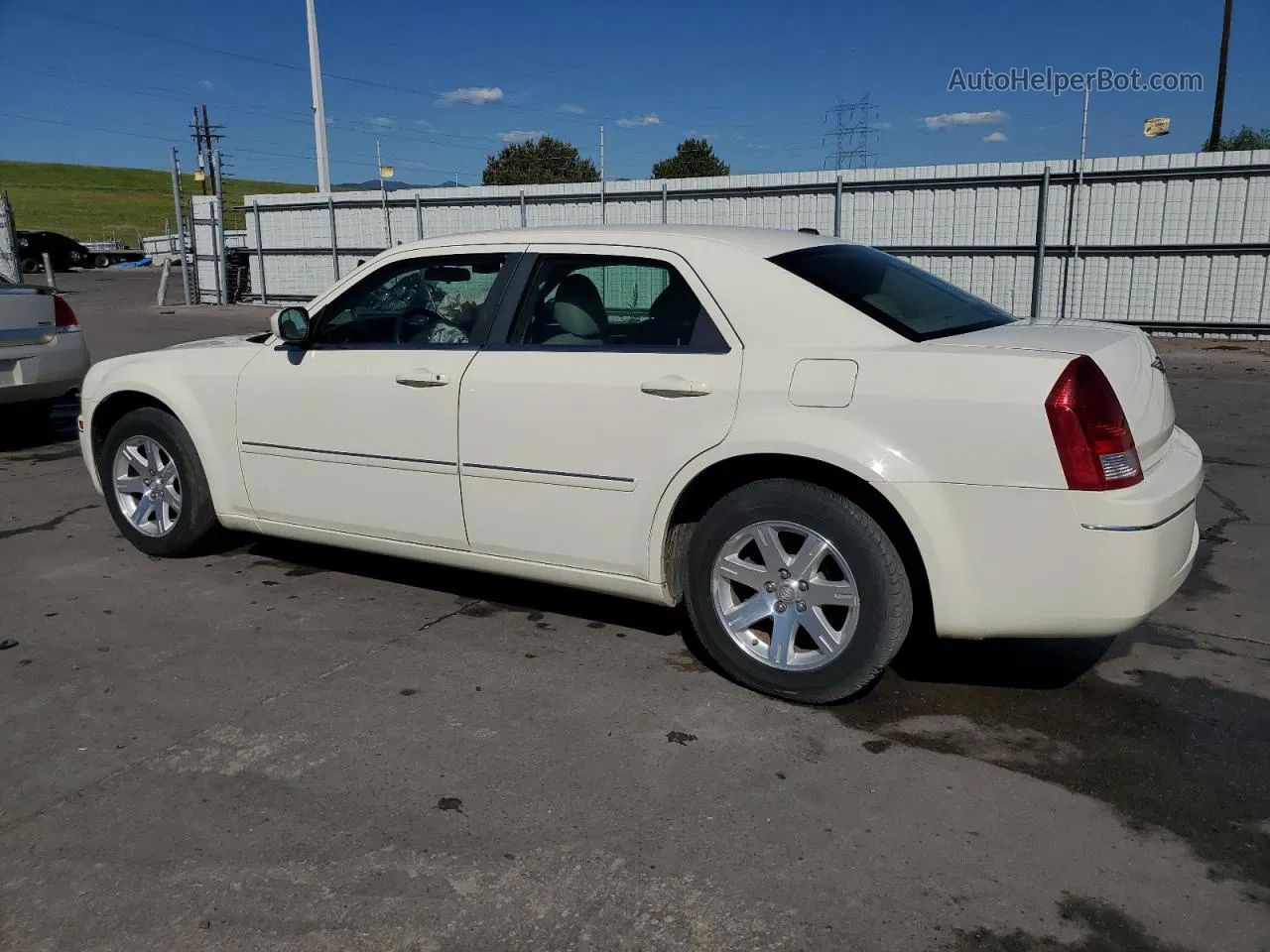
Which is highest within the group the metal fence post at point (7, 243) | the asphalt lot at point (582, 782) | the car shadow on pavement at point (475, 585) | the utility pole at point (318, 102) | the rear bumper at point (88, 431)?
the utility pole at point (318, 102)

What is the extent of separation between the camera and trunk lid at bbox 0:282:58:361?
774cm

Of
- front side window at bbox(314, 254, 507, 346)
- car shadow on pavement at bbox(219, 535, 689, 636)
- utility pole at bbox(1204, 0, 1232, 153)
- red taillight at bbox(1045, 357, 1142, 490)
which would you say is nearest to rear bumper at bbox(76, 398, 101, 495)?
car shadow on pavement at bbox(219, 535, 689, 636)

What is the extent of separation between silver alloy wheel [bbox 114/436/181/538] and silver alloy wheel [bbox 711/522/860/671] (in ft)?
9.73

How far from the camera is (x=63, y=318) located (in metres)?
8.32

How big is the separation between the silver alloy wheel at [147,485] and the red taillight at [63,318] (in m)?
3.64

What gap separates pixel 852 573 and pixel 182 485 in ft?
11.1

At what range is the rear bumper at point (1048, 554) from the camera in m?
3.07

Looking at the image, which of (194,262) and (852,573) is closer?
(852,573)

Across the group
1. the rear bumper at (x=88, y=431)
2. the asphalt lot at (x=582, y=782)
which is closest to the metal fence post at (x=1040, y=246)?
the asphalt lot at (x=582, y=782)

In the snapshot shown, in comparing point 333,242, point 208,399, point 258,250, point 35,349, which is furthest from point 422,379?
point 258,250

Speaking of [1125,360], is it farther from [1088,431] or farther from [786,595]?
[786,595]

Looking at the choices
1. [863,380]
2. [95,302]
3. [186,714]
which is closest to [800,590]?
[863,380]

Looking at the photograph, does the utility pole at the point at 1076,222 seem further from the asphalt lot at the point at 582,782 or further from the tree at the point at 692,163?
the tree at the point at 692,163

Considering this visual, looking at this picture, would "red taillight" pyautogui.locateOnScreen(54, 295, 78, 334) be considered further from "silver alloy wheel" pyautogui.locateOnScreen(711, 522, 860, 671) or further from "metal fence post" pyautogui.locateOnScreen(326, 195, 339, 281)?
"metal fence post" pyautogui.locateOnScreen(326, 195, 339, 281)
